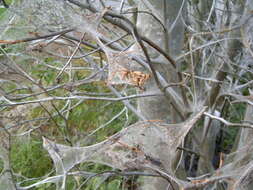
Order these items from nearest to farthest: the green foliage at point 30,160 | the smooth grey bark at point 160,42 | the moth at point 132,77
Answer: the moth at point 132,77, the smooth grey bark at point 160,42, the green foliage at point 30,160

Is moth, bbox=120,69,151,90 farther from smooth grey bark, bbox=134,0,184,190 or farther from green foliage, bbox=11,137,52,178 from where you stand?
green foliage, bbox=11,137,52,178

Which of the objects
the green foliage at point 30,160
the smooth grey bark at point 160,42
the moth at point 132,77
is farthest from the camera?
the green foliage at point 30,160

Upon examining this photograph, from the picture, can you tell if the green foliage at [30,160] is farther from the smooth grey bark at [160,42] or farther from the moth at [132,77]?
the moth at [132,77]

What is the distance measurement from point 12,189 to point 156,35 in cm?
124

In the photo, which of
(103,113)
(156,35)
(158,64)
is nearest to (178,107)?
(158,64)

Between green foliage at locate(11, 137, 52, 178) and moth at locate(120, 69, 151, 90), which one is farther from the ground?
moth at locate(120, 69, 151, 90)

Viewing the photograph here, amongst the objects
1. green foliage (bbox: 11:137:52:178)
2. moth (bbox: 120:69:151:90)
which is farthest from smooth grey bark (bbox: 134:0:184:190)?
green foliage (bbox: 11:137:52:178)

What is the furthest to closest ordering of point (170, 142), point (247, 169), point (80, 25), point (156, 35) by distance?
1. point (156, 35)
2. point (170, 142)
3. point (80, 25)
4. point (247, 169)

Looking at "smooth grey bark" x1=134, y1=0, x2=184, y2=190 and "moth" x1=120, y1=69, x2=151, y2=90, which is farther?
"smooth grey bark" x1=134, y1=0, x2=184, y2=190

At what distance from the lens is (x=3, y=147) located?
1571 millimetres

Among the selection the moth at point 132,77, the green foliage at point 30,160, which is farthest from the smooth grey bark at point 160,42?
the green foliage at point 30,160

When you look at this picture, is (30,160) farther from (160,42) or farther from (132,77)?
(132,77)

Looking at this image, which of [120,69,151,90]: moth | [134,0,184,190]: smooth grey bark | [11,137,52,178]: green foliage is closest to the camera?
[120,69,151,90]: moth

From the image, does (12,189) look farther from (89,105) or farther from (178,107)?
(89,105)
